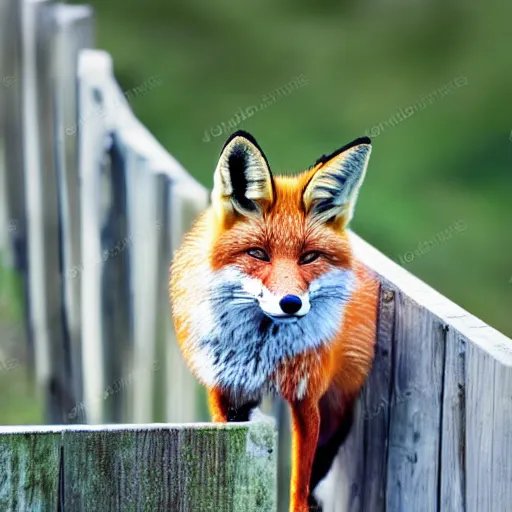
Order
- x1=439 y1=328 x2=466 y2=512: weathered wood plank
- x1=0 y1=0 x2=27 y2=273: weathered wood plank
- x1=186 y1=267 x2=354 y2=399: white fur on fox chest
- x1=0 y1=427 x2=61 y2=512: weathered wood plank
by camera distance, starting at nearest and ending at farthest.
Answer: x1=0 y1=427 x2=61 y2=512: weathered wood plank < x1=439 y1=328 x2=466 y2=512: weathered wood plank < x1=186 y1=267 x2=354 y2=399: white fur on fox chest < x1=0 y1=0 x2=27 y2=273: weathered wood plank

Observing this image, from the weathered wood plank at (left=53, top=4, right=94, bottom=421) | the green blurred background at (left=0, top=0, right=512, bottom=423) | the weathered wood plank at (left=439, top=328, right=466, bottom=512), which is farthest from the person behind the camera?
the green blurred background at (left=0, top=0, right=512, bottom=423)

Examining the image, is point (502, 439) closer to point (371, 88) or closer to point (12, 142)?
point (12, 142)

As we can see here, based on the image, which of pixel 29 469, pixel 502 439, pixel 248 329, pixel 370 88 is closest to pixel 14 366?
pixel 370 88

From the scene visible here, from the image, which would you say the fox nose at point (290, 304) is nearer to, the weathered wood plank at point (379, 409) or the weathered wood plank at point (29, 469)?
the weathered wood plank at point (379, 409)

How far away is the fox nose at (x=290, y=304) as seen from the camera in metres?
1.13

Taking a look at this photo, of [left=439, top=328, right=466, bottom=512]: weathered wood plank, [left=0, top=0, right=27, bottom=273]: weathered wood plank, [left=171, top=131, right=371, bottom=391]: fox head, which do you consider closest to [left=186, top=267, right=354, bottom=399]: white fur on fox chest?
[left=171, top=131, right=371, bottom=391]: fox head

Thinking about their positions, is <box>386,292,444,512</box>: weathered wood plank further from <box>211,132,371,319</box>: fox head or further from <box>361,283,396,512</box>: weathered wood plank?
<box>211,132,371,319</box>: fox head

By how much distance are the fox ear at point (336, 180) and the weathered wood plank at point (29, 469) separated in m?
0.41

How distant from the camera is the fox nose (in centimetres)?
113

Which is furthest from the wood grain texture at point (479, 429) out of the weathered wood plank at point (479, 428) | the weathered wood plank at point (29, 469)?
the weathered wood plank at point (29, 469)

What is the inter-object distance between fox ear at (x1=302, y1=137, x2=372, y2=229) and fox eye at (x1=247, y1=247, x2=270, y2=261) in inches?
2.7

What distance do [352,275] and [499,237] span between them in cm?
170

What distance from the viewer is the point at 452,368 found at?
1091 mm

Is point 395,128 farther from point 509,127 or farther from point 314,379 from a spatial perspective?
point 314,379
